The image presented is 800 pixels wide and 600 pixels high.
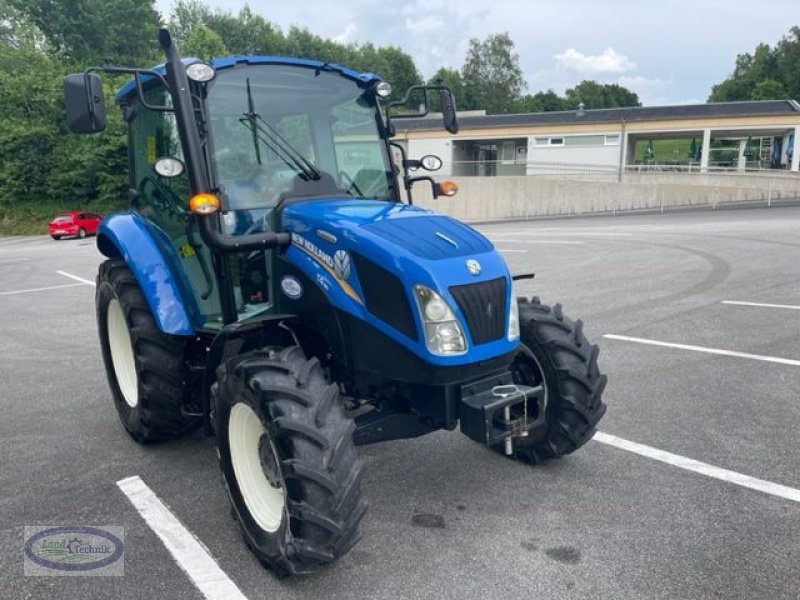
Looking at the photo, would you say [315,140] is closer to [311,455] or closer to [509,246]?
[311,455]

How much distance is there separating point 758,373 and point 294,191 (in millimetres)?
4295

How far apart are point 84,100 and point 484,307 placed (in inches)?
92.4

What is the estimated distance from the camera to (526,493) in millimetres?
3533

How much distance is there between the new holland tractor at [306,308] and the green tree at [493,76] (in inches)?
3086

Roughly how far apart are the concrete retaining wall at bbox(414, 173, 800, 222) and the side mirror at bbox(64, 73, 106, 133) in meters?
23.2

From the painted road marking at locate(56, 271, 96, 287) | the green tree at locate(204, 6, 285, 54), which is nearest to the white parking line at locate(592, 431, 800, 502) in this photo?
the painted road marking at locate(56, 271, 96, 287)

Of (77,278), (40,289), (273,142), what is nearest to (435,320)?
(273,142)

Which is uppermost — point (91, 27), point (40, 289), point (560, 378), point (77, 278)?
point (91, 27)

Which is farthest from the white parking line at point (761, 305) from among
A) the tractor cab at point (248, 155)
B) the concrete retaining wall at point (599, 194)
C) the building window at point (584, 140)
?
the building window at point (584, 140)

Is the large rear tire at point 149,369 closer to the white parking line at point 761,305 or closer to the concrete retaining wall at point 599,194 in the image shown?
the white parking line at point 761,305

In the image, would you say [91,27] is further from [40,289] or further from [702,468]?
[702,468]

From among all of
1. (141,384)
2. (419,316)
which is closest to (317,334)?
(419,316)

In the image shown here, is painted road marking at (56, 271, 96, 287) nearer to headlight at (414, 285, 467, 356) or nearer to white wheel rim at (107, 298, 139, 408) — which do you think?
white wheel rim at (107, 298, 139, 408)

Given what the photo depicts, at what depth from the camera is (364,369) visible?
3.15m
